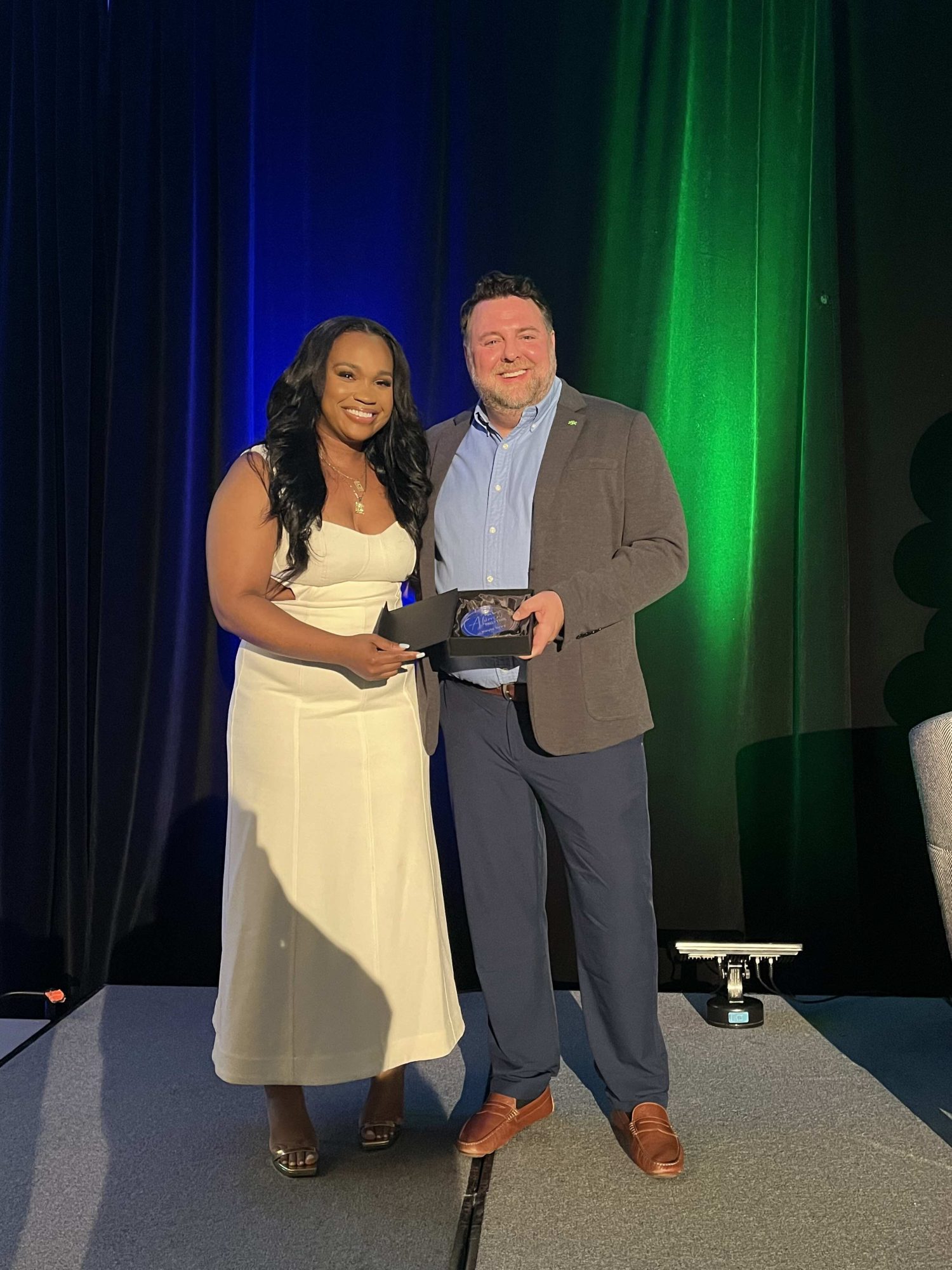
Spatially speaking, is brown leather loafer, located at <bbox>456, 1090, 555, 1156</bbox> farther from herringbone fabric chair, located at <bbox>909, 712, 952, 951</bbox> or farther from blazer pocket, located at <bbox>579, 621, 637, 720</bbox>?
herringbone fabric chair, located at <bbox>909, 712, 952, 951</bbox>

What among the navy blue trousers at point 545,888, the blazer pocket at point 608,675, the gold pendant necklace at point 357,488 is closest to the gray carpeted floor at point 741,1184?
the navy blue trousers at point 545,888

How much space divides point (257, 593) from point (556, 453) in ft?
2.20

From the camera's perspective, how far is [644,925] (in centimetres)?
238

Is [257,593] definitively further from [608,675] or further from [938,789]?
[938,789]

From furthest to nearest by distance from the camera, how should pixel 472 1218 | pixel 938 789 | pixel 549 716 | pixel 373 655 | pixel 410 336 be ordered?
pixel 410 336 → pixel 549 716 → pixel 373 655 → pixel 472 1218 → pixel 938 789

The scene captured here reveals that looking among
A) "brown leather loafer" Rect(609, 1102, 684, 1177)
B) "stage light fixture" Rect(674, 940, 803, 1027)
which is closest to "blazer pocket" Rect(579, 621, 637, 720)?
"brown leather loafer" Rect(609, 1102, 684, 1177)

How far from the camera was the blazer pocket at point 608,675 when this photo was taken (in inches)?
92.0

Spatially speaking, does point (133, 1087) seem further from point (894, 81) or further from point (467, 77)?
point (894, 81)

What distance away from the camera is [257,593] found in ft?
7.51

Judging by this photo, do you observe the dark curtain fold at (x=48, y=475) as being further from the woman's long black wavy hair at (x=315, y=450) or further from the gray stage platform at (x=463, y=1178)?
the woman's long black wavy hair at (x=315, y=450)

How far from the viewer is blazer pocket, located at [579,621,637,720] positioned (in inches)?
92.0

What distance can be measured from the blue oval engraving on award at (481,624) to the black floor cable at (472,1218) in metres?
1.05

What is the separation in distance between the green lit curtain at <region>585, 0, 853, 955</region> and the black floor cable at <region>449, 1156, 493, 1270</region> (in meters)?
1.35

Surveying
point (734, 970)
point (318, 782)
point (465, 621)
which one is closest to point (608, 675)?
point (465, 621)
